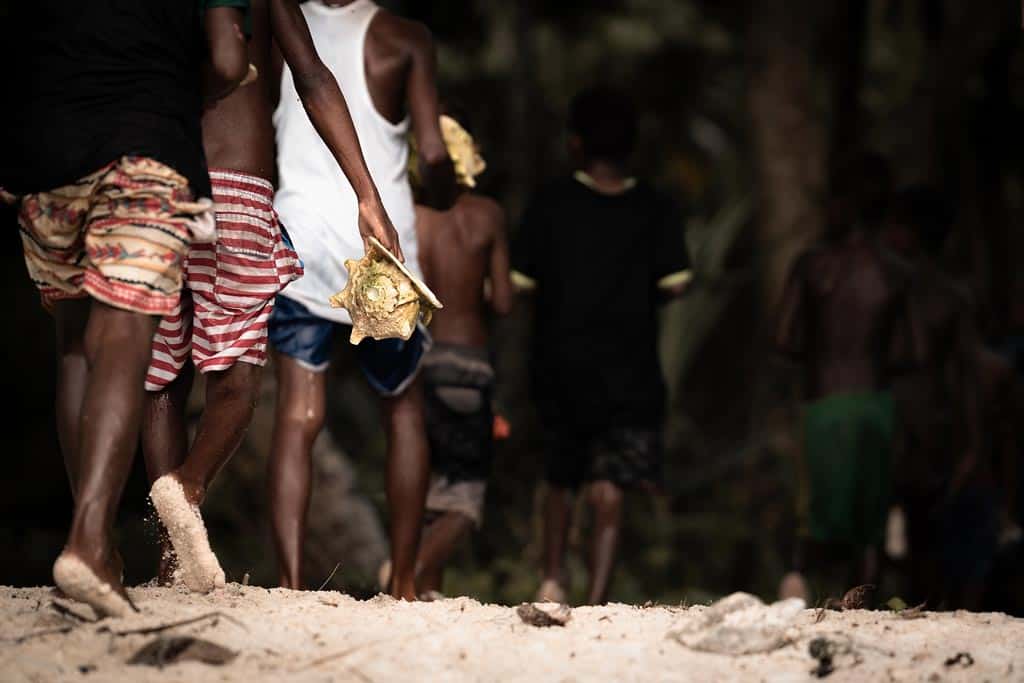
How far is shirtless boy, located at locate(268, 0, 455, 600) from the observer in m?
5.07

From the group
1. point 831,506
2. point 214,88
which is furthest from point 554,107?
point 214,88

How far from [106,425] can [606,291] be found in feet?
10.9

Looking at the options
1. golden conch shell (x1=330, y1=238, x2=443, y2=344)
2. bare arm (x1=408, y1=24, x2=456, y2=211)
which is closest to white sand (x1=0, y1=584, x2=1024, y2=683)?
golden conch shell (x1=330, y1=238, x2=443, y2=344)

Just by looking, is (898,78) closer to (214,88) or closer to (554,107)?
(554,107)

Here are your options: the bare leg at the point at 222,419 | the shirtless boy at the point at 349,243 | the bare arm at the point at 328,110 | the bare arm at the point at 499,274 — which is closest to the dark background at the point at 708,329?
the bare arm at the point at 499,274

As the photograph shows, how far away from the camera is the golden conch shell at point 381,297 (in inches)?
168

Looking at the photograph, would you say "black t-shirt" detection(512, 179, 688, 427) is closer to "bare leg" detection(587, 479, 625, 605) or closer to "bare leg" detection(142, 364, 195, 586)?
"bare leg" detection(587, 479, 625, 605)

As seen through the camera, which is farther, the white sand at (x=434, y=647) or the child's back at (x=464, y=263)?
the child's back at (x=464, y=263)

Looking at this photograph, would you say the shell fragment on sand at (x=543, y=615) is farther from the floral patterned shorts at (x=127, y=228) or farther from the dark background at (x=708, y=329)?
the dark background at (x=708, y=329)

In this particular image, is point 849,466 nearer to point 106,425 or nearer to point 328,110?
point 328,110

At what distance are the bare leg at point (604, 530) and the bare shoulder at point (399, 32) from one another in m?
2.22

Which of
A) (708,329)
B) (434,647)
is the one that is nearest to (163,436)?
(434,647)

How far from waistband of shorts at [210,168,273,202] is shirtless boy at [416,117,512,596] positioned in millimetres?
1819

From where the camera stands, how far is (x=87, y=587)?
353 cm
